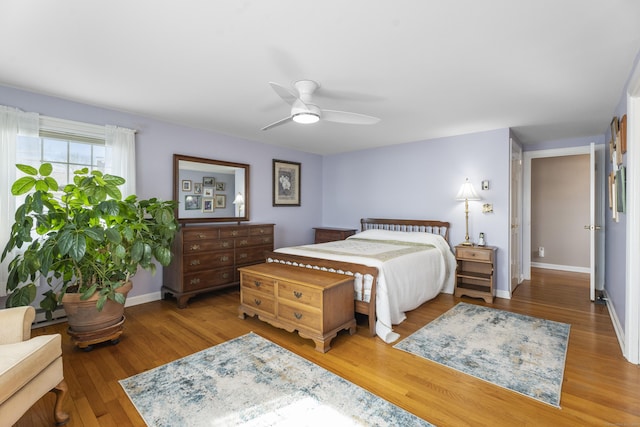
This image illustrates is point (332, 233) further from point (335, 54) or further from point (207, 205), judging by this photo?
point (335, 54)

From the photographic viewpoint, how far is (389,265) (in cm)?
320

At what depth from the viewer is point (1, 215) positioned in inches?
114

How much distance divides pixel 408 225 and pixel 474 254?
125cm

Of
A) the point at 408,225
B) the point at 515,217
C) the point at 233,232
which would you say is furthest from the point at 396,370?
the point at 515,217

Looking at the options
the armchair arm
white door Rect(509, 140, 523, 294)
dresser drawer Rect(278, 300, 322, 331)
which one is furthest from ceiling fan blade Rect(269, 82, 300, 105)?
white door Rect(509, 140, 523, 294)

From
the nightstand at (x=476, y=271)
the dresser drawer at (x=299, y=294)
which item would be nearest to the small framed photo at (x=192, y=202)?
the dresser drawer at (x=299, y=294)

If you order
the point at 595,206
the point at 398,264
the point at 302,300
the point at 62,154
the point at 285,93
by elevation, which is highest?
the point at 285,93

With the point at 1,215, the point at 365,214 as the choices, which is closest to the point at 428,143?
the point at 365,214

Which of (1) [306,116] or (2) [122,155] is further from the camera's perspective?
(2) [122,155]

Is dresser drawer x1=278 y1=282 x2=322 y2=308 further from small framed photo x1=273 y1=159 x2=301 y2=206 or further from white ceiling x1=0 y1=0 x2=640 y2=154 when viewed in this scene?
small framed photo x1=273 y1=159 x2=301 y2=206

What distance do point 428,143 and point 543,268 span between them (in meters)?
3.85

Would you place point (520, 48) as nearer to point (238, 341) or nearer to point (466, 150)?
point (466, 150)

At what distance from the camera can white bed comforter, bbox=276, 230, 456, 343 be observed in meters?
3.08

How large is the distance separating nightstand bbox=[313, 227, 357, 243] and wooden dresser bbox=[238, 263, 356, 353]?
8.12 feet
